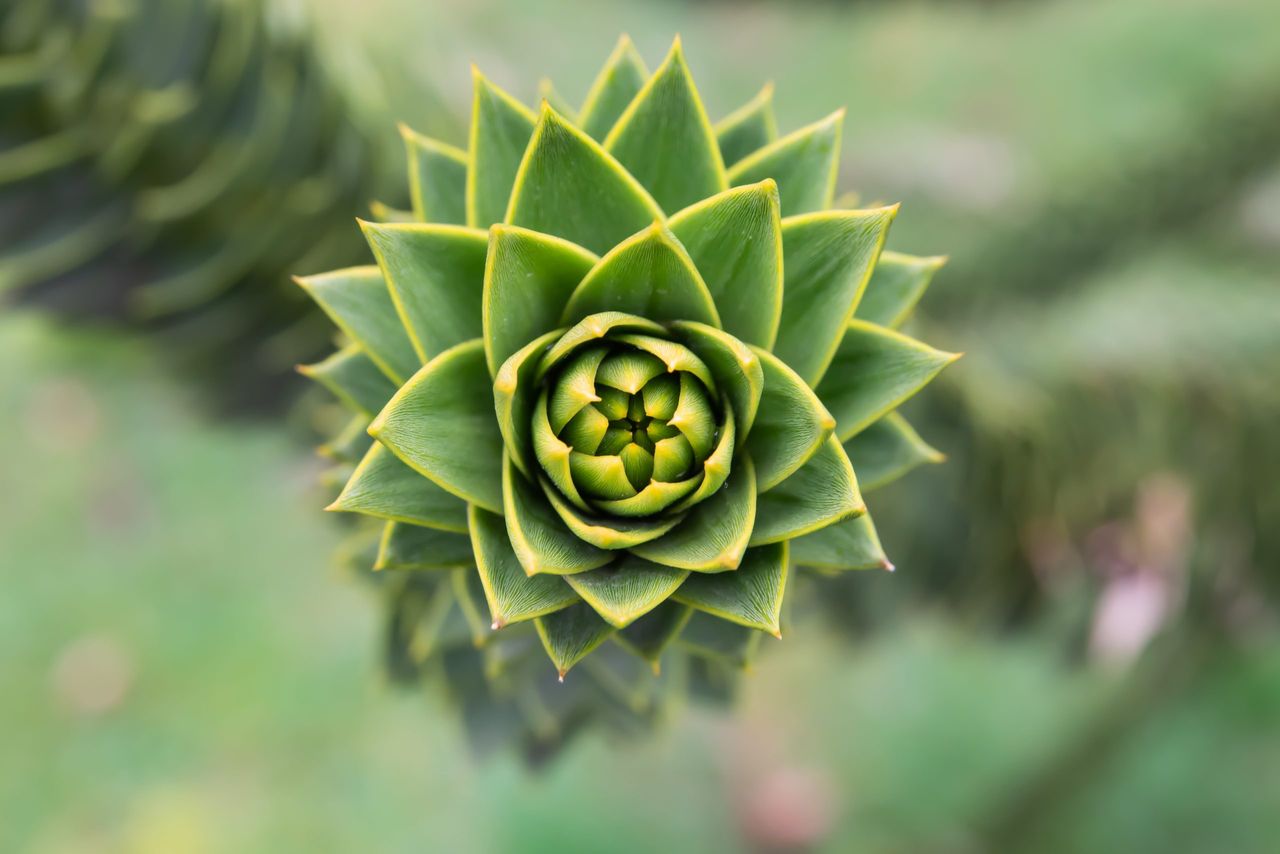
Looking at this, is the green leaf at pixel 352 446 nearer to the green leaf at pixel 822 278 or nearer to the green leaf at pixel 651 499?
the green leaf at pixel 651 499

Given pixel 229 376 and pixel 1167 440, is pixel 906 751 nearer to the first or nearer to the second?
pixel 1167 440

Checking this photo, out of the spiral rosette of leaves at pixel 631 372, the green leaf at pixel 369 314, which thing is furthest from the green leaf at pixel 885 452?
the green leaf at pixel 369 314

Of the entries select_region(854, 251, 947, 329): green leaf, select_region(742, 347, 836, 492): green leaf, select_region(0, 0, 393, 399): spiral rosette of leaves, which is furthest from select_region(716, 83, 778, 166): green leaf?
select_region(0, 0, 393, 399): spiral rosette of leaves

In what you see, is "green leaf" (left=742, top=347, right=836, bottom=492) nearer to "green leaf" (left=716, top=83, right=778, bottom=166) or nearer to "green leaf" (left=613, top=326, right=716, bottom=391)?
"green leaf" (left=613, top=326, right=716, bottom=391)

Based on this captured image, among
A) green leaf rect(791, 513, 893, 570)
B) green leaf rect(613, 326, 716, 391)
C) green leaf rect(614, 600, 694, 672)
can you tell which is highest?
green leaf rect(613, 326, 716, 391)

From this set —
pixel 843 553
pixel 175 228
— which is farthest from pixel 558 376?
pixel 175 228

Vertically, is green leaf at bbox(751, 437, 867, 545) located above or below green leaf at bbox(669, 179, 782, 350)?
below
